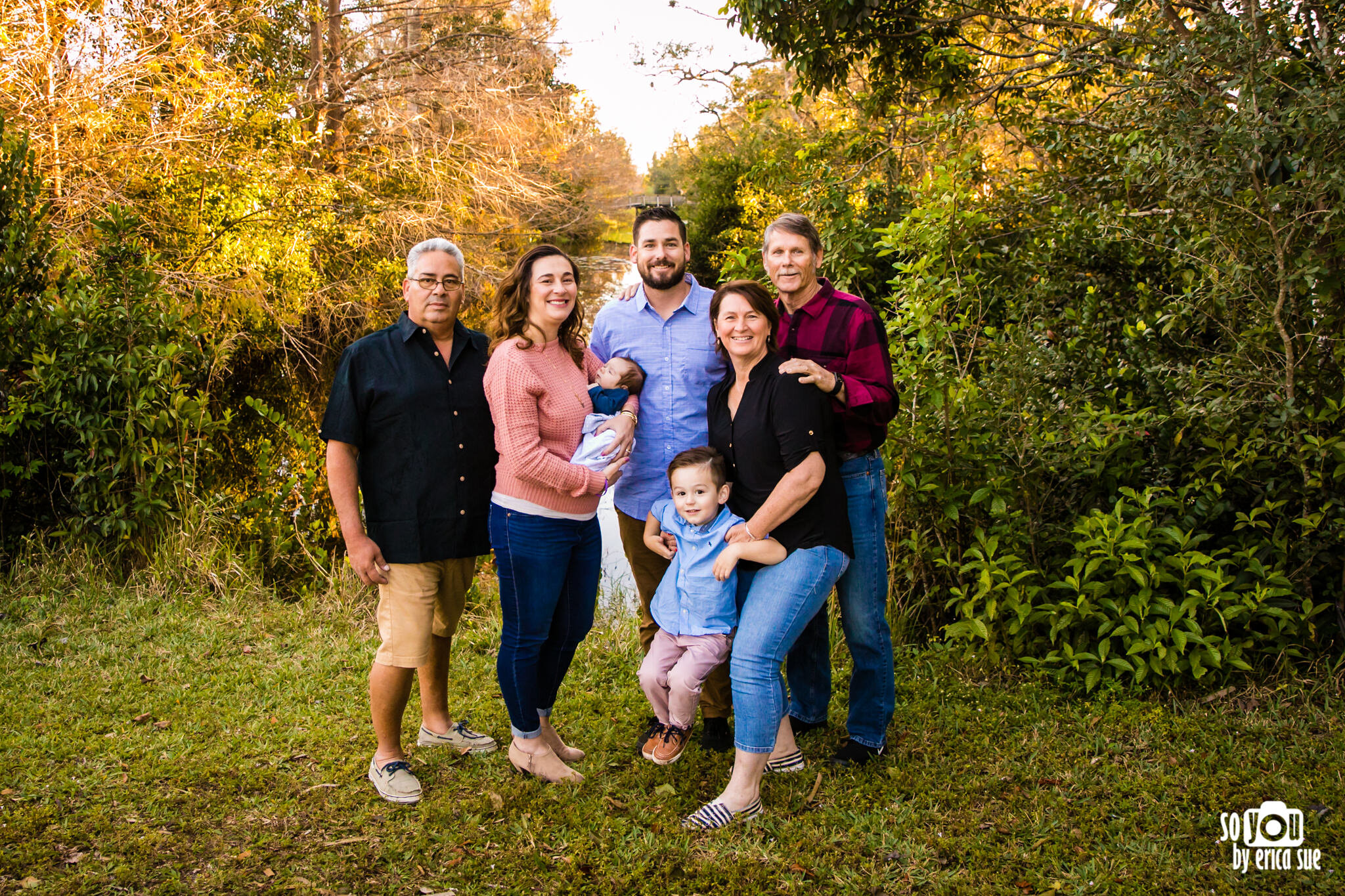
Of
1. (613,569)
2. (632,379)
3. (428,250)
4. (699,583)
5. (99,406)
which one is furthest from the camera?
(613,569)

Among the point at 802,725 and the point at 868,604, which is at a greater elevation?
the point at 868,604

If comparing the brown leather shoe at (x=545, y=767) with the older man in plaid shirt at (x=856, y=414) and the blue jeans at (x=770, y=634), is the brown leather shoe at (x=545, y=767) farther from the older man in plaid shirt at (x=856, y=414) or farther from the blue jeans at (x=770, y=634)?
the older man in plaid shirt at (x=856, y=414)

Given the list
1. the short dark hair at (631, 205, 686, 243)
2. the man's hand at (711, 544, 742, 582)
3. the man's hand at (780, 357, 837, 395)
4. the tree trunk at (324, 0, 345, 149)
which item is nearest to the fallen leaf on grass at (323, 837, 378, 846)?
the man's hand at (711, 544, 742, 582)

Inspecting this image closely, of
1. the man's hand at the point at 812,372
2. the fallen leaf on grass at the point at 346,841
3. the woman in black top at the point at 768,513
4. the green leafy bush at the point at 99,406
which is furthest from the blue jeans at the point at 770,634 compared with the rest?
the green leafy bush at the point at 99,406

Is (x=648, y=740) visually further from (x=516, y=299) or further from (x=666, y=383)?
(x=516, y=299)

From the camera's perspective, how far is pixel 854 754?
139 inches

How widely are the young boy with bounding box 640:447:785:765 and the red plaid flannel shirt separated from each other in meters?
0.49

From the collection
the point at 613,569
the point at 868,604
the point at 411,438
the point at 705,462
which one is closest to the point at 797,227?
the point at 705,462

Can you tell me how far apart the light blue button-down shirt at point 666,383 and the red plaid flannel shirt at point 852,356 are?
342mm

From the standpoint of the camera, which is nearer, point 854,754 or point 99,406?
point 854,754

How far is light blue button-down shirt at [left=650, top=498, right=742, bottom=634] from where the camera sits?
3213 mm

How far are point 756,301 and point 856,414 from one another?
0.53 meters

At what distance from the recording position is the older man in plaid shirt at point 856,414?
10.7ft

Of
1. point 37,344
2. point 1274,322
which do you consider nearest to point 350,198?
point 37,344
